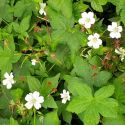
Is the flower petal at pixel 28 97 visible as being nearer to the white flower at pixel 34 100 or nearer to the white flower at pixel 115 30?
the white flower at pixel 34 100

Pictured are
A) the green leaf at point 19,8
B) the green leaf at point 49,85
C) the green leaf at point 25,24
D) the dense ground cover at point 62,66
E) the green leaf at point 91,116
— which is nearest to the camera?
the green leaf at point 91,116

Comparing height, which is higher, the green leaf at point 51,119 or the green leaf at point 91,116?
the green leaf at point 91,116

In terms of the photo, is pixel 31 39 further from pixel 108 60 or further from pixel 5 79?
pixel 108 60

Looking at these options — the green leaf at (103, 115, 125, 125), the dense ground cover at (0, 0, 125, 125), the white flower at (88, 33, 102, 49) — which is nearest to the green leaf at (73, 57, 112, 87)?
the dense ground cover at (0, 0, 125, 125)

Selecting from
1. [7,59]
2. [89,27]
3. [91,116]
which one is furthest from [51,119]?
[89,27]

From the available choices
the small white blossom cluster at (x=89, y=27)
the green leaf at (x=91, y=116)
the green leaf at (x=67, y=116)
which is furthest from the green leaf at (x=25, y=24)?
the green leaf at (x=91, y=116)

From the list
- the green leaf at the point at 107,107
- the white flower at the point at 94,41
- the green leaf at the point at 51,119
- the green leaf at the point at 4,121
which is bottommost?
the green leaf at the point at 4,121

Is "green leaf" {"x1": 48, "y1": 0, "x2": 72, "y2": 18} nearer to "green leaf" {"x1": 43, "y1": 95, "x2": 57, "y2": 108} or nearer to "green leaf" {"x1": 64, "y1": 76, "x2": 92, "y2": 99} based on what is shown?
"green leaf" {"x1": 64, "y1": 76, "x2": 92, "y2": 99}
